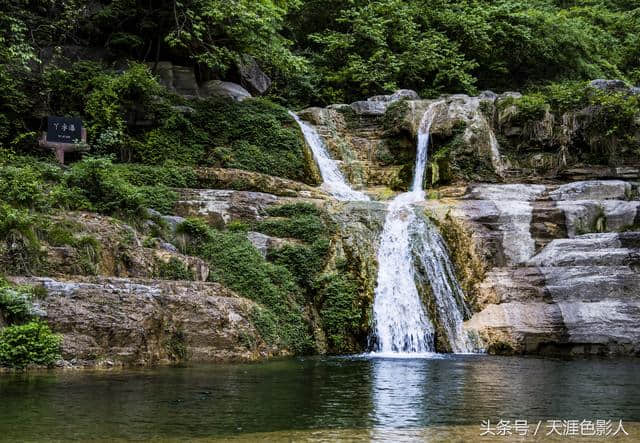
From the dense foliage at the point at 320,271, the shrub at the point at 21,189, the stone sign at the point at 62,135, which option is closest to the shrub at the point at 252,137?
the dense foliage at the point at 320,271

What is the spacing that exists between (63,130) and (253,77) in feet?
34.4

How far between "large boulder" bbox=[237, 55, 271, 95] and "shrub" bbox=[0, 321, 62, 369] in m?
17.2

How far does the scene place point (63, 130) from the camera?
1706cm

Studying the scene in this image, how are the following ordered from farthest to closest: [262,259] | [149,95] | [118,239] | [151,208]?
1. [149,95]
2. [151,208]
3. [262,259]
4. [118,239]

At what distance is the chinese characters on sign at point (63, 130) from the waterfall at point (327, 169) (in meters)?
7.63

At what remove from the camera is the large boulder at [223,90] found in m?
23.5

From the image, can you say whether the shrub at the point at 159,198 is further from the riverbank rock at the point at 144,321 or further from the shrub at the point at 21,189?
the riverbank rock at the point at 144,321

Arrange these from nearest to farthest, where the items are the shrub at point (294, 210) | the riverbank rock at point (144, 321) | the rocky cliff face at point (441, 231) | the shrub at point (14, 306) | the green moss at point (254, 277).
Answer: the shrub at point (14, 306)
the riverbank rock at point (144, 321)
the rocky cliff face at point (441, 231)
the green moss at point (254, 277)
the shrub at point (294, 210)

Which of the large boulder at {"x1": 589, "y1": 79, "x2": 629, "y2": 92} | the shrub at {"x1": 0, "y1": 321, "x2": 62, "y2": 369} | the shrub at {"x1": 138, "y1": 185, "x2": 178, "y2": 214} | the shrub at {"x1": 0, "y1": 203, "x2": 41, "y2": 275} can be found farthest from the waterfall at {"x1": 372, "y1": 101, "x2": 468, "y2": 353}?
the large boulder at {"x1": 589, "y1": 79, "x2": 629, "y2": 92}

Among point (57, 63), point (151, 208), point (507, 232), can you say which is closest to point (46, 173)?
point (151, 208)

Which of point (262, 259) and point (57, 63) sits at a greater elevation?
point (57, 63)

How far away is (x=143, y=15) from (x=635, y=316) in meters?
18.7

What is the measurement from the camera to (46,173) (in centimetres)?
1492

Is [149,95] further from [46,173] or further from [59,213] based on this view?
[59,213]
